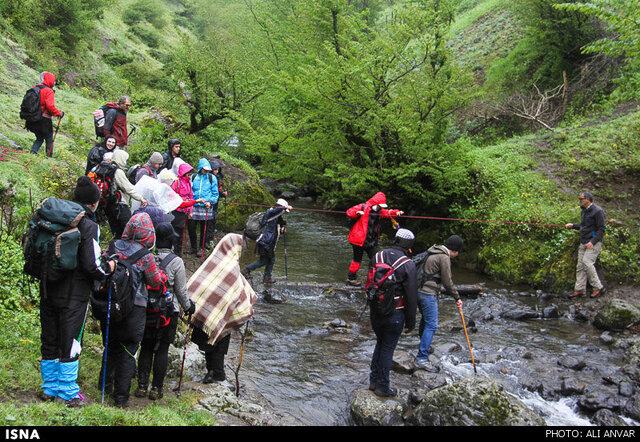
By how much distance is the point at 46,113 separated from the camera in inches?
400

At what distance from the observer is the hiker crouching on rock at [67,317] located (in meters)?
4.41

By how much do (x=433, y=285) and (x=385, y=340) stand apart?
5.78ft

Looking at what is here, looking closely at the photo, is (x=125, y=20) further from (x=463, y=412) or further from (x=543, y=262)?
(x=463, y=412)

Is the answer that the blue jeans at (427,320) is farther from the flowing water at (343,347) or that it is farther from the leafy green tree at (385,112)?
the leafy green tree at (385,112)

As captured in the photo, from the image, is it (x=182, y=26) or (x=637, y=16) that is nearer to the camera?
(x=637, y=16)

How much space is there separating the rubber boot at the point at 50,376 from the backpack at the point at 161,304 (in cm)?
101

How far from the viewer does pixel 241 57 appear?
24672mm

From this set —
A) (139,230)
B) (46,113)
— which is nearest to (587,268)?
(139,230)

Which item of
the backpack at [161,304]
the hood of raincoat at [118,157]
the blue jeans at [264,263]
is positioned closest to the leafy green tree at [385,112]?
the blue jeans at [264,263]

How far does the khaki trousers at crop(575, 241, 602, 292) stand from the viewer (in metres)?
10.6

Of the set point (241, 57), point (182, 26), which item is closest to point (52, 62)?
point (241, 57)

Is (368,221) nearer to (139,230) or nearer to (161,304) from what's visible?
(161,304)

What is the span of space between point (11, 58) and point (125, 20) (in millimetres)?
26260
